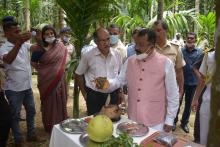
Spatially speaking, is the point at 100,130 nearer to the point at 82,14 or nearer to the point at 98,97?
the point at 98,97

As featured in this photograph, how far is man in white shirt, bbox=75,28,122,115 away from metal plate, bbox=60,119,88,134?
0.96m

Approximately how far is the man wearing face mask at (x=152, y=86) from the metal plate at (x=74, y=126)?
66 cm

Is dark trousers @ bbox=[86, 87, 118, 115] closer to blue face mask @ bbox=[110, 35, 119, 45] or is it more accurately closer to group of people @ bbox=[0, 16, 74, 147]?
group of people @ bbox=[0, 16, 74, 147]

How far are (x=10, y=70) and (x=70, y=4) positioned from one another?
1.17m

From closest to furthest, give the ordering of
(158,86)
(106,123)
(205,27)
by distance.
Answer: (106,123)
(158,86)
(205,27)

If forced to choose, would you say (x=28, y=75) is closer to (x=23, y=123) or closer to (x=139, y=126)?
(x=23, y=123)

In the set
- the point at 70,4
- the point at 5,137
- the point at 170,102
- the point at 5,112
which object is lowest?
the point at 5,137

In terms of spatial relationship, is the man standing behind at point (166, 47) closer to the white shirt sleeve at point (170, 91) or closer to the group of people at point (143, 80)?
the group of people at point (143, 80)

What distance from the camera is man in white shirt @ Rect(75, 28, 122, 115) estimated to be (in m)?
3.66

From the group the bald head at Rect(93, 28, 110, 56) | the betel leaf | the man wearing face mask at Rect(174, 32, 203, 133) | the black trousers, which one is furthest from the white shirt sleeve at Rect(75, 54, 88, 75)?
the man wearing face mask at Rect(174, 32, 203, 133)

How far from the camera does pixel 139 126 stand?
8.42 ft

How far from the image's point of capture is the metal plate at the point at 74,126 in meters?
2.48

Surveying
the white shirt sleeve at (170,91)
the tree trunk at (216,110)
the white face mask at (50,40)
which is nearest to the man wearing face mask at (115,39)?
the white face mask at (50,40)

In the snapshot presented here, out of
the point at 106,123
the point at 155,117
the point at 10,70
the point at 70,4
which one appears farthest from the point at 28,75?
the point at 106,123
